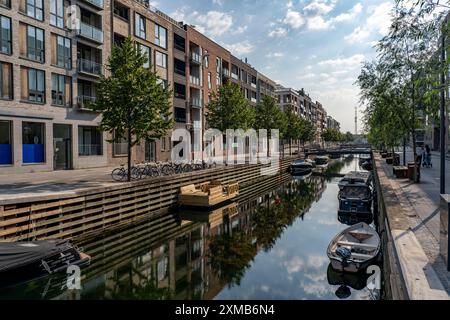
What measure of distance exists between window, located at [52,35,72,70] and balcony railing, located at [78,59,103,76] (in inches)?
36.5

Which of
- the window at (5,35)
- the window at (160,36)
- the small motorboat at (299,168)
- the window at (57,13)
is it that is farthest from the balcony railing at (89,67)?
the small motorboat at (299,168)

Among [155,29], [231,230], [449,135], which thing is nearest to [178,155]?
[155,29]

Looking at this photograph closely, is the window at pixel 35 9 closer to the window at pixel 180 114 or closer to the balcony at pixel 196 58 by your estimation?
the window at pixel 180 114

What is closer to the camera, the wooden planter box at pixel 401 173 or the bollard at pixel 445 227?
the bollard at pixel 445 227

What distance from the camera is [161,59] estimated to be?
125 ft

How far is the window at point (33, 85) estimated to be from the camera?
2403 cm

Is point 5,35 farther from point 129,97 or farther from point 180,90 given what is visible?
point 180,90

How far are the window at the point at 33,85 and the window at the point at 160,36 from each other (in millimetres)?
15305

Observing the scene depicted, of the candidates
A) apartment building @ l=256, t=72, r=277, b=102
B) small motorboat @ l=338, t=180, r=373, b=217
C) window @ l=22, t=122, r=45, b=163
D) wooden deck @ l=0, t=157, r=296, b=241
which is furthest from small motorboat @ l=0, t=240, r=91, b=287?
apartment building @ l=256, t=72, r=277, b=102

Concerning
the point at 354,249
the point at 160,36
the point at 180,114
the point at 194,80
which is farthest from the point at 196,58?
the point at 354,249

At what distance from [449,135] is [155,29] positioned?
5343 cm

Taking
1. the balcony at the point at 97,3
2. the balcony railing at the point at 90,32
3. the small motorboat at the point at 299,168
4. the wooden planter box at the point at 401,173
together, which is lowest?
the small motorboat at the point at 299,168

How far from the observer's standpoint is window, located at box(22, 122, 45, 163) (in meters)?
24.1
